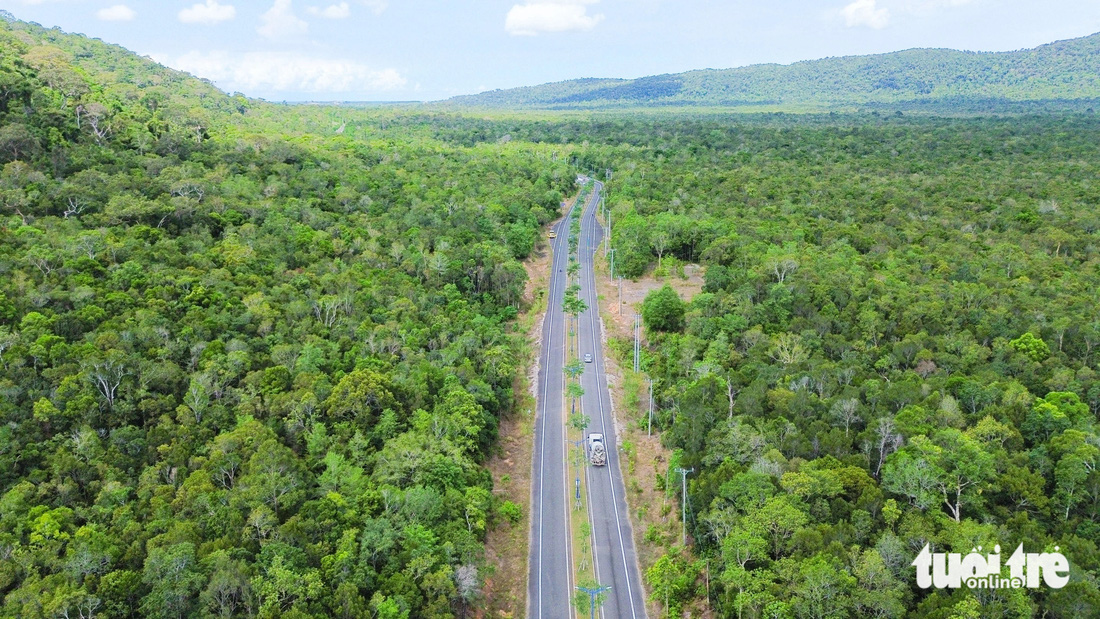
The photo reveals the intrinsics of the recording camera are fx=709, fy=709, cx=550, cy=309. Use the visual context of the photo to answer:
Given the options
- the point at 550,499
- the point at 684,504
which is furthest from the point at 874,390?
the point at 550,499

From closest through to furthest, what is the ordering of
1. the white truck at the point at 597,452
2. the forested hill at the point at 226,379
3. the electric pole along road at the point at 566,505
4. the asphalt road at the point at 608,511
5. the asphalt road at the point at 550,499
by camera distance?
the forested hill at the point at 226,379 < the asphalt road at the point at 608,511 < the electric pole along road at the point at 566,505 < the asphalt road at the point at 550,499 < the white truck at the point at 597,452

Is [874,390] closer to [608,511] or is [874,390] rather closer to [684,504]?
[684,504]

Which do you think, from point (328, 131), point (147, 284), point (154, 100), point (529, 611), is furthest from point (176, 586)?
point (328, 131)

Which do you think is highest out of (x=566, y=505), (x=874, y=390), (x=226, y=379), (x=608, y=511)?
(x=226, y=379)

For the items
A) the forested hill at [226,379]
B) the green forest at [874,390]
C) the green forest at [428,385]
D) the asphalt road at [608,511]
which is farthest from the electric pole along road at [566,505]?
the forested hill at [226,379]

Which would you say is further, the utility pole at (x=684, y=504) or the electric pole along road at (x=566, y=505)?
the utility pole at (x=684, y=504)

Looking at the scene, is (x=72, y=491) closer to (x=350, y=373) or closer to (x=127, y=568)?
(x=127, y=568)

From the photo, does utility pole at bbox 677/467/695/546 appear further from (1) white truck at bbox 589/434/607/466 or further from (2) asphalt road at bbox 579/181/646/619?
(1) white truck at bbox 589/434/607/466

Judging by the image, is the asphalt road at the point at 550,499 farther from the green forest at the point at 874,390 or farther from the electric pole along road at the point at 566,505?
the green forest at the point at 874,390

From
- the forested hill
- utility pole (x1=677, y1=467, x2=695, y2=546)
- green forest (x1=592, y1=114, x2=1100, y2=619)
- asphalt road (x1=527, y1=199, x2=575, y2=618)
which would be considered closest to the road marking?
green forest (x1=592, y1=114, x2=1100, y2=619)
